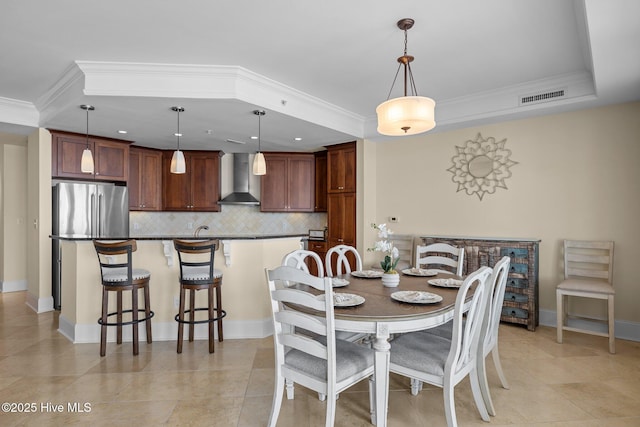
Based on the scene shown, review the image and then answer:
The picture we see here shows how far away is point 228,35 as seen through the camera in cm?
280

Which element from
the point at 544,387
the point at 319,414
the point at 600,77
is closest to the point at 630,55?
the point at 600,77

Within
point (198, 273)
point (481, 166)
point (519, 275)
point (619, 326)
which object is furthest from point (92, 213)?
point (619, 326)

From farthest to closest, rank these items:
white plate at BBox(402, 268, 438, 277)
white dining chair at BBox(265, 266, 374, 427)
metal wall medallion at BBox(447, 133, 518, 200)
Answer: metal wall medallion at BBox(447, 133, 518, 200) → white plate at BBox(402, 268, 438, 277) → white dining chair at BBox(265, 266, 374, 427)

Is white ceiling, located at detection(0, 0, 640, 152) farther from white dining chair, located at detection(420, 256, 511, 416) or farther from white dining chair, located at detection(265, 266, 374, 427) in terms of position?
white dining chair, located at detection(265, 266, 374, 427)

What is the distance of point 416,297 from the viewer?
220cm

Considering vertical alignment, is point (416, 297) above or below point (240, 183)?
below

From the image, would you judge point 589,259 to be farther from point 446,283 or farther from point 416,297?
point 416,297

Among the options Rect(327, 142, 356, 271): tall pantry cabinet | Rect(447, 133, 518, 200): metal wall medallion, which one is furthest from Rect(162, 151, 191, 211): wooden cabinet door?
Rect(447, 133, 518, 200): metal wall medallion

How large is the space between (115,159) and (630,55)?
5932 mm

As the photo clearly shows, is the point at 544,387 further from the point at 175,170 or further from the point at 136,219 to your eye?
the point at 136,219

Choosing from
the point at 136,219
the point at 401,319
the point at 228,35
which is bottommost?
the point at 401,319

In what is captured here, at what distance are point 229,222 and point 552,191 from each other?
4954mm

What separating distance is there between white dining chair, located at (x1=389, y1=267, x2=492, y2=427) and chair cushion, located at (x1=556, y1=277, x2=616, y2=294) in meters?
1.81

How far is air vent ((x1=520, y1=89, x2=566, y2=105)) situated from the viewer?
3715 millimetres
